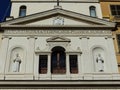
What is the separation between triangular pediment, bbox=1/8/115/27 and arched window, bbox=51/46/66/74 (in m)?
2.02

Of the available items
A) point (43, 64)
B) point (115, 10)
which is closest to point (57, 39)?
point (43, 64)

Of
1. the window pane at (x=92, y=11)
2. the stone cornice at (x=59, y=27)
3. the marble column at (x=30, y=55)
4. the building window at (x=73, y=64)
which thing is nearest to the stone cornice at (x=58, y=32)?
the stone cornice at (x=59, y=27)

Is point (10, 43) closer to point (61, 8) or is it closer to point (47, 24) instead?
point (47, 24)

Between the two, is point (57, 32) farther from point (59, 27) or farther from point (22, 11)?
point (22, 11)


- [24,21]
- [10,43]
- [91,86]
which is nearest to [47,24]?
[24,21]

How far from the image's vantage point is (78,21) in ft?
73.2

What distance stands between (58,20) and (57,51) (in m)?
2.69

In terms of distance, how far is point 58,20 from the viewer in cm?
2238

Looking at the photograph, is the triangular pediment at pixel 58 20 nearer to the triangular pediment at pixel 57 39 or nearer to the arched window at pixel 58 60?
the triangular pediment at pixel 57 39

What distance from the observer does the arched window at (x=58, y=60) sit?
19.9m

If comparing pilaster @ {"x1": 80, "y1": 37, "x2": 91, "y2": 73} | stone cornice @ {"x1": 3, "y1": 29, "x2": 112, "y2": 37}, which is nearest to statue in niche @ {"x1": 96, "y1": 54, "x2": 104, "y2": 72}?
pilaster @ {"x1": 80, "y1": 37, "x2": 91, "y2": 73}

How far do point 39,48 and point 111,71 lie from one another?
5.07m

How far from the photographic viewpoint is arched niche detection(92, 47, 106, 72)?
19.8 metres

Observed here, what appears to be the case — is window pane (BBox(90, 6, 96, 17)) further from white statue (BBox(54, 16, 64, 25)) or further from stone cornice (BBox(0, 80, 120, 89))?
stone cornice (BBox(0, 80, 120, 89))
